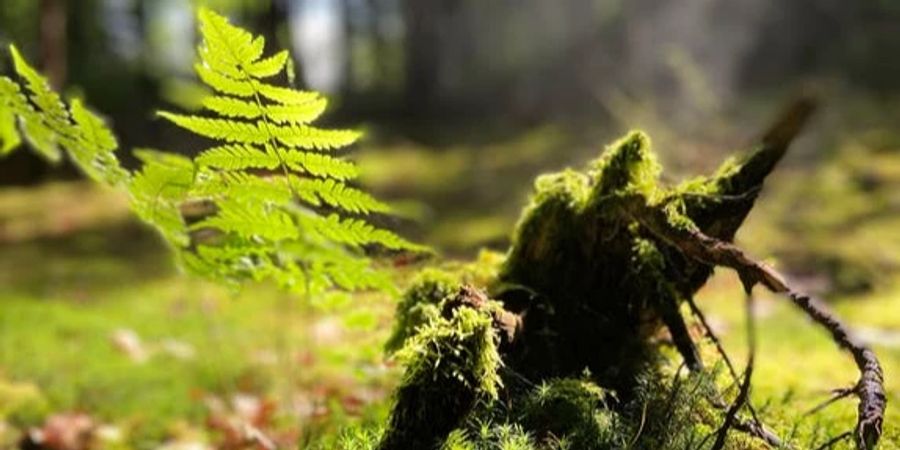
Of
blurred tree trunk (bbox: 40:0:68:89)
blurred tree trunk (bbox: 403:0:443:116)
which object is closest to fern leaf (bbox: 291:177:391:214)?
blurred tree trunk (bbox: 40:0:68:89)

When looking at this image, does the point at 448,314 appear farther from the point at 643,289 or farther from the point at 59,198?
the point at 59,198

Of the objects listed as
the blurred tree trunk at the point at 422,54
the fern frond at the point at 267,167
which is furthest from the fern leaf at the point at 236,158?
the blurred tree trunk at the point at 422,54

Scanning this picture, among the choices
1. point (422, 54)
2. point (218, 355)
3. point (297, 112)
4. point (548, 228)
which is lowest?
point (297, 112)

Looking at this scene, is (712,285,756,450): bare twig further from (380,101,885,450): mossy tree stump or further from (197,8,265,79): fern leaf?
(197,8,265,79): fern leaf

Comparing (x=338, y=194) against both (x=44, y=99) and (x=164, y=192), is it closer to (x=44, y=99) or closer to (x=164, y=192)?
(x=164, y=192)

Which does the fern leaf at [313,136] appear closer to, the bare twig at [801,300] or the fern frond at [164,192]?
the fern frond at [164,192]

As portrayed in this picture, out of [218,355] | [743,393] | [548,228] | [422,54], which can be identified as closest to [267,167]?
[548,228]

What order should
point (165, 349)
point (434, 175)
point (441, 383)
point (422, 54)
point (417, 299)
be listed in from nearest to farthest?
1. point (441, 383)
2. point (417, 299)
3. point (165, 349)
4. point (434, 175)
5. point (422, 54)
